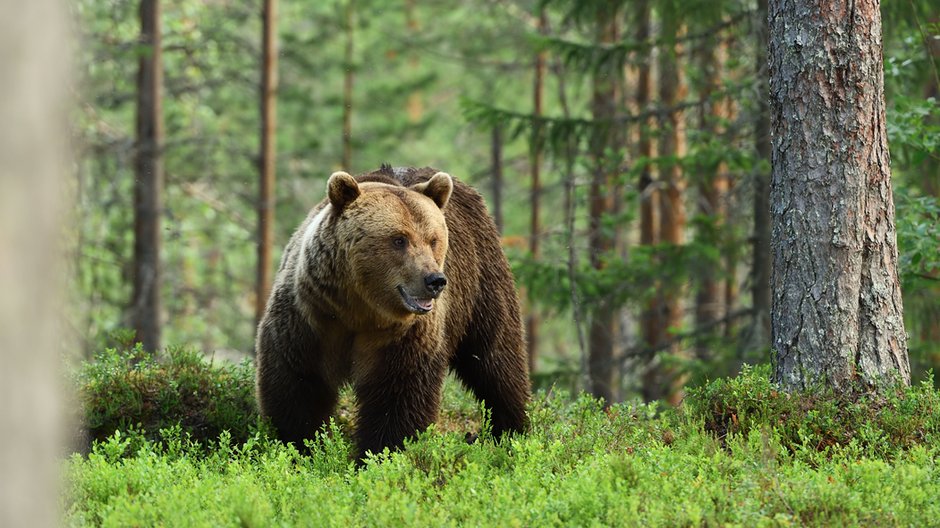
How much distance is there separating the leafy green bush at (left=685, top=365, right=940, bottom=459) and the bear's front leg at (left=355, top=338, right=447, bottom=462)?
178 cm

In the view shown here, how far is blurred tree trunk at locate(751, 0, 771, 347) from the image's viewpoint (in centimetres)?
1162

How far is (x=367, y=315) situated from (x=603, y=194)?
781 centimetres

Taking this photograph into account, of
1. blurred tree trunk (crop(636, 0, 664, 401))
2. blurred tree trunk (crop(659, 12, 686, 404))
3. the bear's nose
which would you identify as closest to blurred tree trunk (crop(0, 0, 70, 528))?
the bear's nose

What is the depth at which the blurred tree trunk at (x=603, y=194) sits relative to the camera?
43.4ft

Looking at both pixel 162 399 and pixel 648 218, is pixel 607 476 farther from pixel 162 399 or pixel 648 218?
pixel 648 218

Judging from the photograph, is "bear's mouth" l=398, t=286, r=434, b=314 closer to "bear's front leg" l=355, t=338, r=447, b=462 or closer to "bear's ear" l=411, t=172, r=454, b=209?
"bear's front leg" l=355, t=338, r=447, b=462

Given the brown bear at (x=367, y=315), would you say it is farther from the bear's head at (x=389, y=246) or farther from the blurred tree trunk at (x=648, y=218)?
the blurred tree trunk at (x=648, y=218)

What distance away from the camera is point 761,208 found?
12641mm

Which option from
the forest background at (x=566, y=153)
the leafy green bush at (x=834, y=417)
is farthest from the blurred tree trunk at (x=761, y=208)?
the leafy green bush at (x=834, y=417)

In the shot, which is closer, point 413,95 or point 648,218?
point 648,218

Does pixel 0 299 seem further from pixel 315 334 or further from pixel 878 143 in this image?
pixel 878 143

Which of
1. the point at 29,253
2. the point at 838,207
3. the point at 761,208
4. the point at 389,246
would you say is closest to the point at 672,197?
the point at 761,208

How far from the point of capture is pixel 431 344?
674 cm

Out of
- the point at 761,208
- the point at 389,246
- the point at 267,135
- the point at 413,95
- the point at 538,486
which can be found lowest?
the point at 538,486
